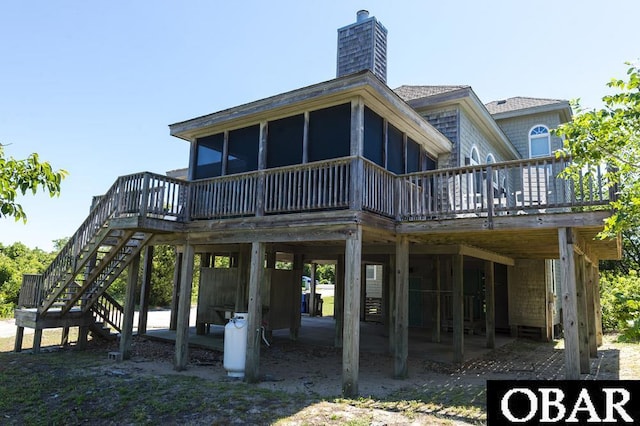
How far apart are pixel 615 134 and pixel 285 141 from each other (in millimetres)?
6223

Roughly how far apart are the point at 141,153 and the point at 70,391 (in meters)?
33.1

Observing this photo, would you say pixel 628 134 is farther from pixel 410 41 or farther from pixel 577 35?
pixel 410 41

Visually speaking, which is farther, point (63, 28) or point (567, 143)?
point (63, 28)

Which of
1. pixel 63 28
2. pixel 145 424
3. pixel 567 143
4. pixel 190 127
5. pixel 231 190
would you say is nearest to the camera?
pixel 567 143

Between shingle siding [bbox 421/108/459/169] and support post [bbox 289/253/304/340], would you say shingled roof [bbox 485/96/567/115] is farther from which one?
support post [bbox 289/253/304/340]

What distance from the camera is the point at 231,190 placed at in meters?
9.09

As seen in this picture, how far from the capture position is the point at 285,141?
30.9 ft

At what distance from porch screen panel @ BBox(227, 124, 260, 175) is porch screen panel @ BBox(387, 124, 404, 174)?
3075 mm

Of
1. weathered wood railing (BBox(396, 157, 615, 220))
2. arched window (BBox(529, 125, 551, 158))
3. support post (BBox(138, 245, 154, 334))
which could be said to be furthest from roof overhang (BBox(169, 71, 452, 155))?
arched window (BBox(529, 125, 551, 158))

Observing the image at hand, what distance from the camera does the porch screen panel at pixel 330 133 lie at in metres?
8.50

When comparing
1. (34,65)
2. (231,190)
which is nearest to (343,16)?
(231,190)

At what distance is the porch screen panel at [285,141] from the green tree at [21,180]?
5.97 m

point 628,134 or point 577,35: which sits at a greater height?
point 577,35

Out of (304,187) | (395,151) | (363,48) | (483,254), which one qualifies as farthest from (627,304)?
(363,48)
